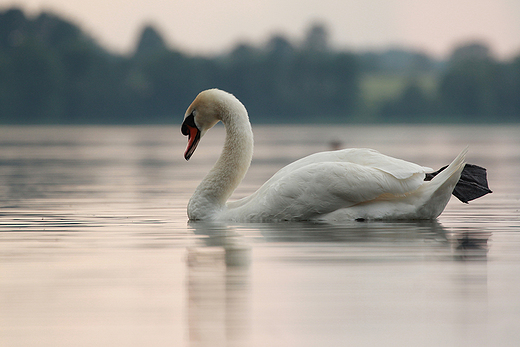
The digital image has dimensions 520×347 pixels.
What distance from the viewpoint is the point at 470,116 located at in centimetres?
11044

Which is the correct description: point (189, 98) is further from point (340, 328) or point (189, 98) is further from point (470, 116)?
point (340, 328)

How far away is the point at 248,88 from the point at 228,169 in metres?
113

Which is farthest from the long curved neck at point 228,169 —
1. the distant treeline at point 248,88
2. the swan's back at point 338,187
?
the distant treeline at point 248,88

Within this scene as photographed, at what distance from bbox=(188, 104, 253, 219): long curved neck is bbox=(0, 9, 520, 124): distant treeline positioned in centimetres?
9812

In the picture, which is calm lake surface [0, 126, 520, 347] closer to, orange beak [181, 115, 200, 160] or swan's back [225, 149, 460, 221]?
swan's back [225, 149, 460, 221]

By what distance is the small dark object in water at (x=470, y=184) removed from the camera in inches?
371

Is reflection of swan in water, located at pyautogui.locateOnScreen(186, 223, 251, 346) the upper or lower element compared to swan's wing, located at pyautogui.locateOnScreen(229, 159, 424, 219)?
lower

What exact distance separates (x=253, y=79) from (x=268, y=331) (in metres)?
120

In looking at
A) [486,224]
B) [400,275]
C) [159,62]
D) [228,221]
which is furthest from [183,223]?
[159,62]

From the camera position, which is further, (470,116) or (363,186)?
(470,116)

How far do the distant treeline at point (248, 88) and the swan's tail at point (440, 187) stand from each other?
99.9m

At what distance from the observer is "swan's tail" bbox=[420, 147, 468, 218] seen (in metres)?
8.84

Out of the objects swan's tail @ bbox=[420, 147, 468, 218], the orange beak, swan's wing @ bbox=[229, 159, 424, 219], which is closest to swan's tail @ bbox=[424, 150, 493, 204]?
swan's tail @ bbox=[420, 147, 468, 218]

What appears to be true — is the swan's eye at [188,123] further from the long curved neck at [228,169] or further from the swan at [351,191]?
the swan at [351,191]
